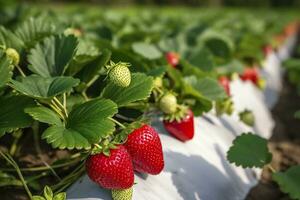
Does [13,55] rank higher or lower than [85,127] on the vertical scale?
lower

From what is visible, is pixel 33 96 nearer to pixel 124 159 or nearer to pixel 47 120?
pixel 47 120

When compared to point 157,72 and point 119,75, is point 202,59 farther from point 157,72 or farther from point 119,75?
point 119,75

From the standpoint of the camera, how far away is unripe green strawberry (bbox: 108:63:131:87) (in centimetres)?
202

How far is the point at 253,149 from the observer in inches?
104

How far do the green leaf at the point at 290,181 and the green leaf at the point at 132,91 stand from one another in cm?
73

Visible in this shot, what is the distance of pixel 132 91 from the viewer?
83.2 inches

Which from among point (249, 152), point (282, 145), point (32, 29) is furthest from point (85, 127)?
point (282, 145)

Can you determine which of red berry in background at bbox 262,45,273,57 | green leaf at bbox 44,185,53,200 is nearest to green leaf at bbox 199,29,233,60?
red berry in background at bbox 262,45,273,57

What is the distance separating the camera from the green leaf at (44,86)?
197 cm

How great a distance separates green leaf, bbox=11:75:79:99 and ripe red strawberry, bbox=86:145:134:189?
261mm

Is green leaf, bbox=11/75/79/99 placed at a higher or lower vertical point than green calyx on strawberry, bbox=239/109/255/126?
higher

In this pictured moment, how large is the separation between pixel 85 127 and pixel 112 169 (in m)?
0.16

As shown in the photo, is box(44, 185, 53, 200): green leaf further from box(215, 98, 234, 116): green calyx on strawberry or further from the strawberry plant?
box(215, 98, 234, 116): green calyx on strawberry

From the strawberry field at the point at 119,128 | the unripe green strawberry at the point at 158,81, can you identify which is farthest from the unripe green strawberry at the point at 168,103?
the unripe green strawberry at the point at 158,81
